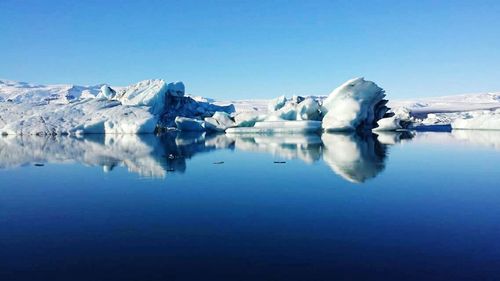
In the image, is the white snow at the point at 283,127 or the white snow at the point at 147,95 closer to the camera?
the white snow at the point at 283,127

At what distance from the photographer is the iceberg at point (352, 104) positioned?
93.4 feet

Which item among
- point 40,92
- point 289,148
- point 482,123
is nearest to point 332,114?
point 289,148

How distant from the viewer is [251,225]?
5473 mm

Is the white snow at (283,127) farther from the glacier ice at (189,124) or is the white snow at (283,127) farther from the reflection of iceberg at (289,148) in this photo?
the reflection of iceberg at (289,148)

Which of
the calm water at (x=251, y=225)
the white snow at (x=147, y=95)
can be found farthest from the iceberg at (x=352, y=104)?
the calm water at (x=251, y=225)

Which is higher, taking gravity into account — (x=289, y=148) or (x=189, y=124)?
(x=189, y=124)

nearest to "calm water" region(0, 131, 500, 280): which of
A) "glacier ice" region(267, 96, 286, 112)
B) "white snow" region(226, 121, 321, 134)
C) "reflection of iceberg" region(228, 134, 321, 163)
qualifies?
"reflection of iceberg" region(228, 134, 321, 163)

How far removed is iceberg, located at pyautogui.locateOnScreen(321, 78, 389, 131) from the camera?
28.5 m

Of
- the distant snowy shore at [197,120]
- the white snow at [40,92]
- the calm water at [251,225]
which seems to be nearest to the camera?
the calm water at [251,225]

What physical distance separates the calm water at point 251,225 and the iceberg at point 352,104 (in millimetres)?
17972

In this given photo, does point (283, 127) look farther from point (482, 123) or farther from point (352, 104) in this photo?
point (482, 123)

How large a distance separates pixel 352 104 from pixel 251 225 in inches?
960

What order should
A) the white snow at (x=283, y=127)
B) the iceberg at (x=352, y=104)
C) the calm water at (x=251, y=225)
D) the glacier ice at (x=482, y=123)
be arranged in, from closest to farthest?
the calm water at (x=251, y=225), the iceberg at (x=352, y=104), the white snow at (x=283, y=127), the glacier ice at (x=482, y=123)

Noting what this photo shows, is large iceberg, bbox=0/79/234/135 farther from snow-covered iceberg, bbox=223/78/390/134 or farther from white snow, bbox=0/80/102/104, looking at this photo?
white snow, bbox=0/80/102/104
